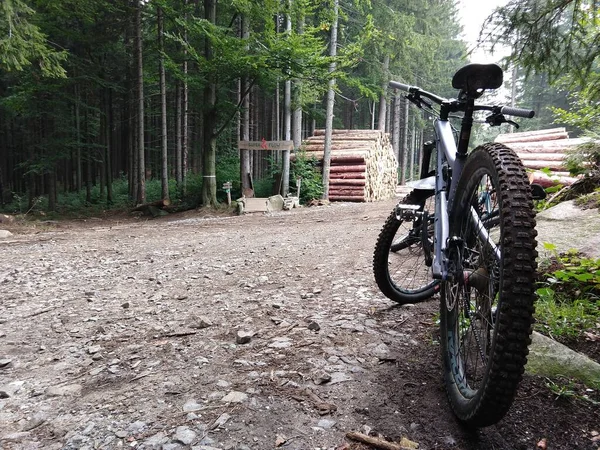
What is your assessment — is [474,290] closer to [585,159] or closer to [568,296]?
[568,296]

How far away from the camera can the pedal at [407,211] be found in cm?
286

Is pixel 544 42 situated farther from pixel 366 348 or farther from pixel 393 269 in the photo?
pixel 366 348

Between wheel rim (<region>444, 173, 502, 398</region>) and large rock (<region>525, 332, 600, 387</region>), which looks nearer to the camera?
wheel rim (<region>444, 173, 502, 398</region>)

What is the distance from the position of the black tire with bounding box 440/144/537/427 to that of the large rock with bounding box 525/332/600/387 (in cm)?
43

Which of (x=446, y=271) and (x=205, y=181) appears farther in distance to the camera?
(x=205, y=181)

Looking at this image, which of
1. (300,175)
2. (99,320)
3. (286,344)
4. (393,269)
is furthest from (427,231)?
(300,175)

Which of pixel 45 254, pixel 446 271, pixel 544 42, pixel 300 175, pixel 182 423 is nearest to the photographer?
pixel 182 423

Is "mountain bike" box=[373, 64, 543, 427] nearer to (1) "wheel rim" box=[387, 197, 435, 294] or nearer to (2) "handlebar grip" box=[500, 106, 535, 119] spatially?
(2) "handlebar grip" box=[500, 106, 535, 119]

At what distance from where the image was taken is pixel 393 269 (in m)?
3.47

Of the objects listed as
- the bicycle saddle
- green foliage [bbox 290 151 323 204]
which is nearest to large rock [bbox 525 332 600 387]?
the bicycle saddle

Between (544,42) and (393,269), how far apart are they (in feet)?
10.8

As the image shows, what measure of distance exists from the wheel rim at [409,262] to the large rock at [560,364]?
1036mm

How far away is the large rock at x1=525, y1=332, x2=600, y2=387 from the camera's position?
2.07 meters

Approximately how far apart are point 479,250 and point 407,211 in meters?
0.98
